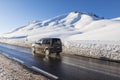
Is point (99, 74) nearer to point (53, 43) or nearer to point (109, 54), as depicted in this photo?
point (109, 54)

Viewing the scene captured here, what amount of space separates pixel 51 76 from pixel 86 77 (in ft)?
5.67

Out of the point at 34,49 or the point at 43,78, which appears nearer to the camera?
the point at 43,78

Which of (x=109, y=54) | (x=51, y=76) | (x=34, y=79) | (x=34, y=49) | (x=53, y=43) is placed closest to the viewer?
(x=34, y=79)

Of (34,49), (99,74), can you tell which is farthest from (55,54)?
(99,74)

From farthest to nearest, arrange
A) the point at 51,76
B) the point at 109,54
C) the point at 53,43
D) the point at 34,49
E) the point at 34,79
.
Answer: the point at 34,49, the point at 53,43, the point at 109,54, the point at 51,76, the point at 34,79

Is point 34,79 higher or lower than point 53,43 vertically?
lower

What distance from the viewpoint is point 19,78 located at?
10.6 meters

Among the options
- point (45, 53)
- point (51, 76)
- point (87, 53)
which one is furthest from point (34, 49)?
point (51, 76)

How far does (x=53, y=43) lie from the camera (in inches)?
914

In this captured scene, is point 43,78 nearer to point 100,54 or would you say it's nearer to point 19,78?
point 19,78

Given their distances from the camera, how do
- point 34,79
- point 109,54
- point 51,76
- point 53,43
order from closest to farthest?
point 34,79, point 51,76, point 109,54, point 53,43

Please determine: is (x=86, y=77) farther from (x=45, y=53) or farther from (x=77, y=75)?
(x=45, y=53)

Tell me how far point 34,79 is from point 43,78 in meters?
0.49

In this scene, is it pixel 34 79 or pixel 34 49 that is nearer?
pixel 34 79
